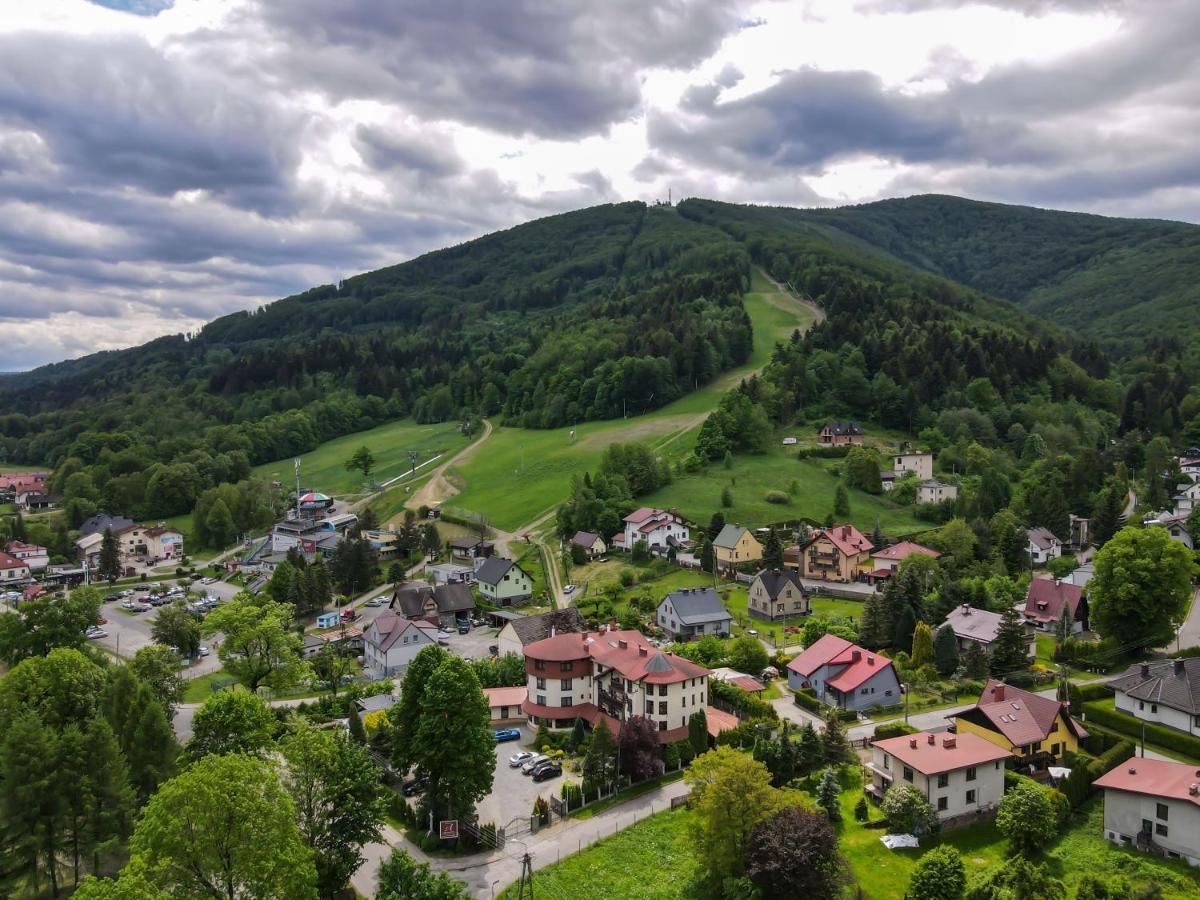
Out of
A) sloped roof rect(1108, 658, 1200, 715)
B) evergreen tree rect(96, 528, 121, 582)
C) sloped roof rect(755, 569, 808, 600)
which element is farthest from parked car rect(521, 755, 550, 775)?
evergreen tree rect(96, 528, 121, 582)

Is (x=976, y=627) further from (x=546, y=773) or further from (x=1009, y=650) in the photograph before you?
(x=546, y=773)

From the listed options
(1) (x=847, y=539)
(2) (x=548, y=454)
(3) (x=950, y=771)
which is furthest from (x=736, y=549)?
(2) (x=548, y=454)

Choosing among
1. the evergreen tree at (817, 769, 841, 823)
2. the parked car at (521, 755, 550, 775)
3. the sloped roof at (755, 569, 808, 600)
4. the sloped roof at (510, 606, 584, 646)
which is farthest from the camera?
the sloped roof at (755, 569, 808, 600)

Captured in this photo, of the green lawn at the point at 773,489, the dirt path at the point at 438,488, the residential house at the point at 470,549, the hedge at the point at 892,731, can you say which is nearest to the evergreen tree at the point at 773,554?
the green lawn at the point at 773,489

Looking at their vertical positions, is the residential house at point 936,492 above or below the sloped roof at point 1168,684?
above

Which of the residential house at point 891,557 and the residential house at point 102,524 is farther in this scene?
the residential house at point 102,524

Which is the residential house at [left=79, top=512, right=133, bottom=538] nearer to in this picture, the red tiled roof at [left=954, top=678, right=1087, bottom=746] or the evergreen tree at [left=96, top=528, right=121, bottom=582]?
the evergreen tree at [left=96, top=528, right=121, bottom=582]

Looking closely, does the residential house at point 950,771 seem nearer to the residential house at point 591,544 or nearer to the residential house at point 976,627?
the residential house at point 976,627

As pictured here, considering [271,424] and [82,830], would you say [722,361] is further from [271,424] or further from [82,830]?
[82,830]
